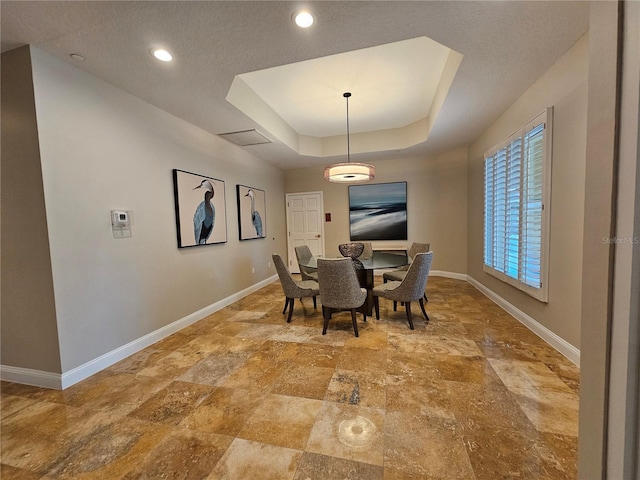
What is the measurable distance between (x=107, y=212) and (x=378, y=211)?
4709 mm

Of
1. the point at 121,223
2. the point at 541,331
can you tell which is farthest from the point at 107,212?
the point at 541,331

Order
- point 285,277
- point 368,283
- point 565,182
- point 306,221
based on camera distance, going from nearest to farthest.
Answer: point 565,182, point 285,277, point 368,283, point 306,221

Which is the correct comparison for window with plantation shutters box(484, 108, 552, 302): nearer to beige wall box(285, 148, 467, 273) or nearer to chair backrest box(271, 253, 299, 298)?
beige wall box(285, 148, 467, 273)

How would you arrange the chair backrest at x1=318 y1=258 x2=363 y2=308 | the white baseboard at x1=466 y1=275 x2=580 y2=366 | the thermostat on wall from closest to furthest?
the white baseboard at x1=466 y1=275 x2=580 y2=366
the thermostat on wall
the chair backrest at x1=318 y1=258 x2=363 y2=308

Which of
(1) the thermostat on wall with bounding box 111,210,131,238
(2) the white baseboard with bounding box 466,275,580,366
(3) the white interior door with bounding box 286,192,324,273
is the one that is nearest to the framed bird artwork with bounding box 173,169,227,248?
(1) the thermostat on wall with bounding box 111,210,131,238

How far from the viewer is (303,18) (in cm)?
170

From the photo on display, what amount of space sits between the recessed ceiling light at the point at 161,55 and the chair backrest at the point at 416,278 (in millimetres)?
2917

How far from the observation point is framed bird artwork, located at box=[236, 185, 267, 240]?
4.33 meters

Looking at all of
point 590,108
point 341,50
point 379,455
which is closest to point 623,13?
point 590,108

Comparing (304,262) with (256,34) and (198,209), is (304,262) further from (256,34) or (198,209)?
(256,34)

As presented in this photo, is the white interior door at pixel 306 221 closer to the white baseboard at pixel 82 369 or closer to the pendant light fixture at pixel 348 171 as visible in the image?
the pendant light fixture at pixel 348 171

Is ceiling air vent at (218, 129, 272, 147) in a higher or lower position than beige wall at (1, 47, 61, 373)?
higher

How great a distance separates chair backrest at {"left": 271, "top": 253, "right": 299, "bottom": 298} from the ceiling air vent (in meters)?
1.86

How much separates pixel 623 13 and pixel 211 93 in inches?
114
